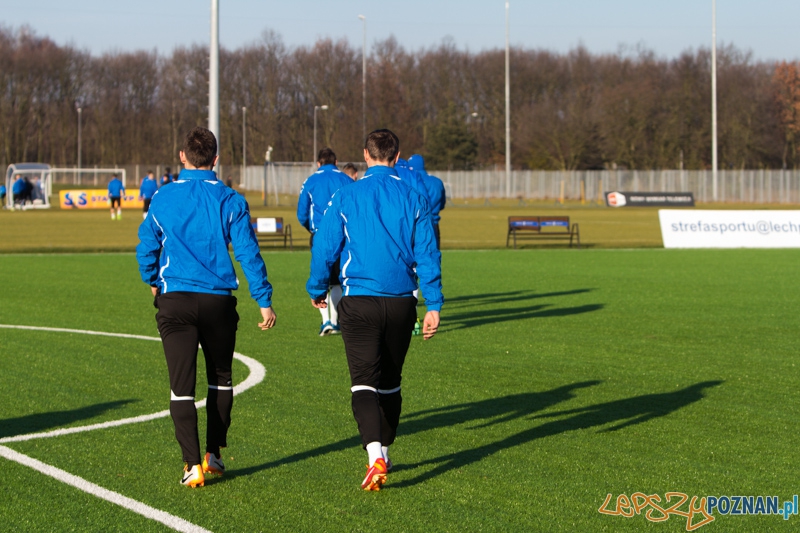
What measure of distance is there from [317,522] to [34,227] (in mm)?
35706

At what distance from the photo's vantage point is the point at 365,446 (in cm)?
564

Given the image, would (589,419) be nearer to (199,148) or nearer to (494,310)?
(199,148)

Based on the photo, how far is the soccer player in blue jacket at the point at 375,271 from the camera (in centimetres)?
560

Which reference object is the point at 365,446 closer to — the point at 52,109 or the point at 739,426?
the point at 739,426

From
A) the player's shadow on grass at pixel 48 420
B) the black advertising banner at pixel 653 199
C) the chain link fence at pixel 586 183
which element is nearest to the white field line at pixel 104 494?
the player's shadow on grass at pixel 48 420

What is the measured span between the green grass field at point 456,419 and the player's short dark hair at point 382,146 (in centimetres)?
186

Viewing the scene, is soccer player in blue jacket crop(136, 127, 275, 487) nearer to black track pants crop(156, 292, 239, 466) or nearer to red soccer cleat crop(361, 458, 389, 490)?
black track pants crop(156, 292, 239, 466)

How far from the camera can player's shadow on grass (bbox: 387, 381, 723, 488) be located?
6297mm

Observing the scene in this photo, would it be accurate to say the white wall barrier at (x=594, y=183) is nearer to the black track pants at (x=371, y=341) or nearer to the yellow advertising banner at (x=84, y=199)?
the yellow advertising banner at (x=84, y=199)

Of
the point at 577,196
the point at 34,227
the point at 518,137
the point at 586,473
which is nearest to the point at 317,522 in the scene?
the point at 586,473

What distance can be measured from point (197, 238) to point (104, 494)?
148cm

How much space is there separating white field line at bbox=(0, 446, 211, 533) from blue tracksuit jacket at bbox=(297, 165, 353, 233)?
4839mm

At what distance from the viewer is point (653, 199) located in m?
61.6

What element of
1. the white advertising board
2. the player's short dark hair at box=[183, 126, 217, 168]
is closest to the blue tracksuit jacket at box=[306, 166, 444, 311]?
the player's short dark hair at box=[183, 126, 217, 168]
